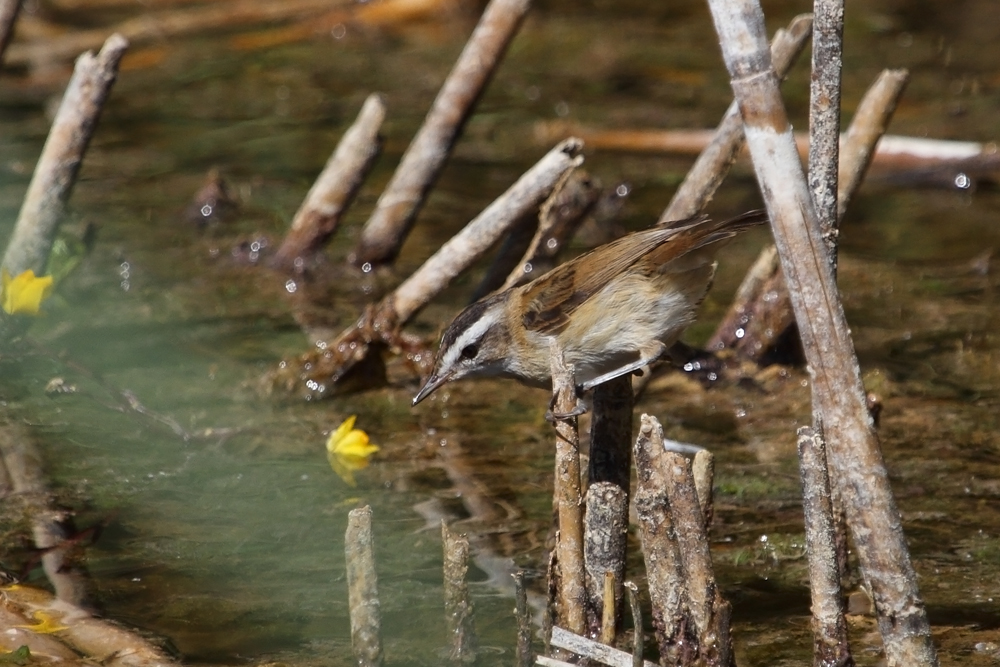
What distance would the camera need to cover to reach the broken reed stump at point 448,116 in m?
8.17

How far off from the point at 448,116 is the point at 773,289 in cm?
220

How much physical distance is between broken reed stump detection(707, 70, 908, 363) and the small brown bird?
58.1 inches

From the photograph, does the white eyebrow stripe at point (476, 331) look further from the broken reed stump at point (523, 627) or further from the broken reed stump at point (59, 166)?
the broken reed stump at point (59, 166)

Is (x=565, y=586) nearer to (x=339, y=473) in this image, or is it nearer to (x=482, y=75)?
(x=339, y=473)

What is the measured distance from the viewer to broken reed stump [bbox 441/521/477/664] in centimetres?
454

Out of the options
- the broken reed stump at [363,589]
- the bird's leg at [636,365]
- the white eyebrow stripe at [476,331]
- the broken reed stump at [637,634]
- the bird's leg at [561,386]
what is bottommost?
the broken reed stump at [637,634]

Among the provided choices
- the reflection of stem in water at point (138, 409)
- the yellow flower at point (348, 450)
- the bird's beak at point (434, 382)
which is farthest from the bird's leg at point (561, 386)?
the reflection of stem in water at point (138, 409)

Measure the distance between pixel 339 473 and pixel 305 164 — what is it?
5.47 metres

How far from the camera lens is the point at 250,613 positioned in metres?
5.32

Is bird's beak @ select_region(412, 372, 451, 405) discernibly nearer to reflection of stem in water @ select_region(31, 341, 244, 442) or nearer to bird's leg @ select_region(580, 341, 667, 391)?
bird's leg @ select_region(580, 341, 667, 391)

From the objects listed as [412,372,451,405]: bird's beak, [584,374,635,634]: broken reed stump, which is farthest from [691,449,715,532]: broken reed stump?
[412,372,451,405]: bird's beak

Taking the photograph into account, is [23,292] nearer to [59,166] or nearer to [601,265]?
[59,166]

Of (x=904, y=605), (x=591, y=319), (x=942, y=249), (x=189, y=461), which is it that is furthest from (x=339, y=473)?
(x=942, y=249)

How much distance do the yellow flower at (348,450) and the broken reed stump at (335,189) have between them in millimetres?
2590
